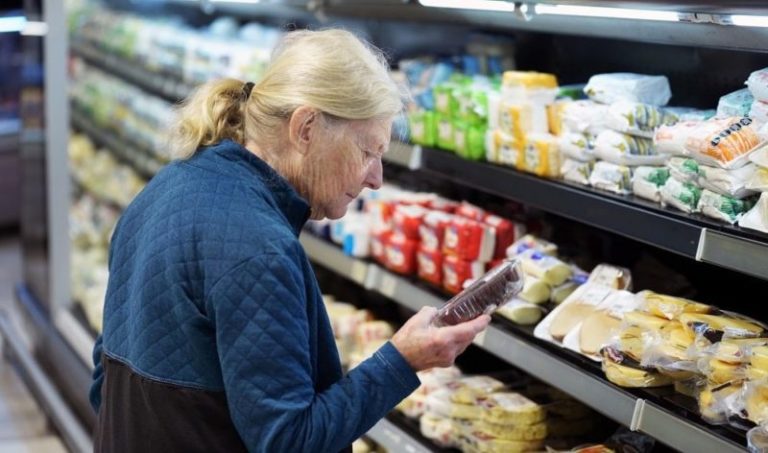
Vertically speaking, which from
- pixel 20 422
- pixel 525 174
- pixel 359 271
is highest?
pixel 525 174

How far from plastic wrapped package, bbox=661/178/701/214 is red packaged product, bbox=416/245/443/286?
85cm

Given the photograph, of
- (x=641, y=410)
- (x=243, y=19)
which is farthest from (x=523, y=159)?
(x=243, y=19)

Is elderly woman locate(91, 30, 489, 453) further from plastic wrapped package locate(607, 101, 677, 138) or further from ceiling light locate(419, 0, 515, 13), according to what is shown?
ceiling light locate(419, 0, 515, 13)

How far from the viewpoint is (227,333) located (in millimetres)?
1748

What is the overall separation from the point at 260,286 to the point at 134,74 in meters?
3.49

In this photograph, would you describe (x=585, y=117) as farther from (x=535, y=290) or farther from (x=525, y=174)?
(x=535, y=290)

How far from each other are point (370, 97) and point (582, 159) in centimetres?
76

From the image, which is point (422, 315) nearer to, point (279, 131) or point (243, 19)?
point (279, 131)

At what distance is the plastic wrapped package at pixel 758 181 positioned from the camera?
2.01m

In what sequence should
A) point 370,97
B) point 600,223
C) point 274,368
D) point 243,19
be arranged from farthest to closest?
point 243,19 → point 600,223 → point 370,97 → point 274,368

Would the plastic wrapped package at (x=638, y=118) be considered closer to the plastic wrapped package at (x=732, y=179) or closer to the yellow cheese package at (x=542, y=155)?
the yellow cheese package at (x=542, y=155)

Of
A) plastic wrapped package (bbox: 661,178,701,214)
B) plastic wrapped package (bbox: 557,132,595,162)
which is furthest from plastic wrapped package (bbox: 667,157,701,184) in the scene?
plastic wrapped package (bbox: 557,132,595,162)

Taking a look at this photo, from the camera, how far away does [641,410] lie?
6.94 ft

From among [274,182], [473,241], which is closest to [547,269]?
[473,241]
